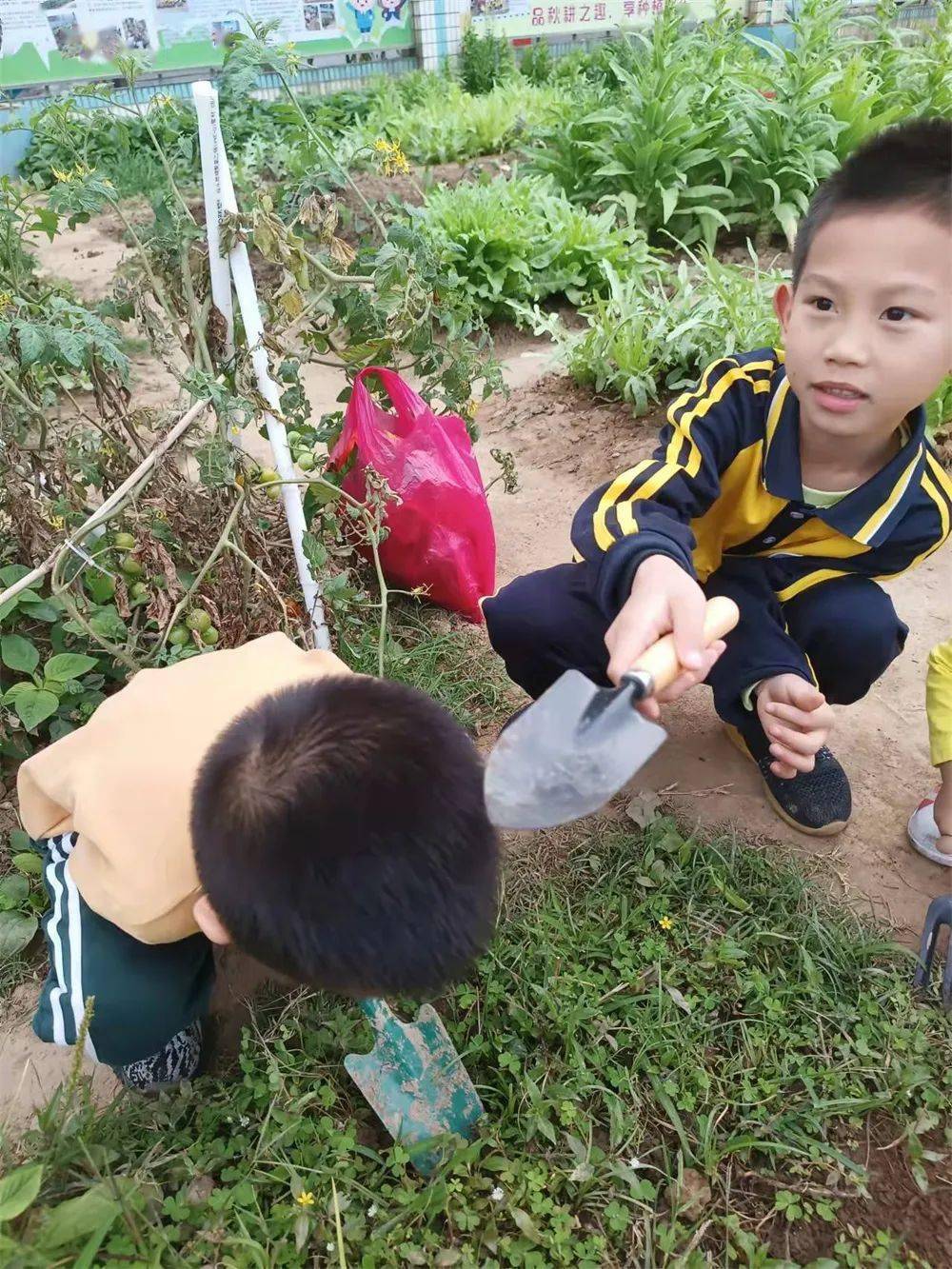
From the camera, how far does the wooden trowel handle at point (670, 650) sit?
1.02m

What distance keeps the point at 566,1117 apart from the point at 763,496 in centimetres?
115

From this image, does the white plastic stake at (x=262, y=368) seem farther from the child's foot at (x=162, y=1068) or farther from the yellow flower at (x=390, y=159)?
the child's foot at (x=162, y=1068)

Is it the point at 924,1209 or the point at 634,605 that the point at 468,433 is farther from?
the point at 924,1209

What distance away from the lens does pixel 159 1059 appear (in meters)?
1.40

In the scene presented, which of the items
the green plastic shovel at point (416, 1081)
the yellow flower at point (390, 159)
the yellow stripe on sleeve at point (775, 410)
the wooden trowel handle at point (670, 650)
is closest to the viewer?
the wooden trowel handle at point (670, 650)

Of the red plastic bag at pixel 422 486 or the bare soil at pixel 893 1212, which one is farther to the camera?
the red plastic bag at pixel 422 486

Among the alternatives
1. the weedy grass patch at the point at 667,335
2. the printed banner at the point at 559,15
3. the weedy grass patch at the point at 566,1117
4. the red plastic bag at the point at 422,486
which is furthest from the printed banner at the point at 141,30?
the weedy grass patch at the point at 566,1117

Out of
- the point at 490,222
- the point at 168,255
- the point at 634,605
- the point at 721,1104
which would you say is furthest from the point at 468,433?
the point at 490,222

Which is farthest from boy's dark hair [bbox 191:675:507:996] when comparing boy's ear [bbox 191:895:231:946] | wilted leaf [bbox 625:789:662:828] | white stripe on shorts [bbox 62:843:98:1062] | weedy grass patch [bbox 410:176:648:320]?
weedy grass patch [bbox 410:176:648:320]

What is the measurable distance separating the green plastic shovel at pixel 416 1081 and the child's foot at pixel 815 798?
90 cm

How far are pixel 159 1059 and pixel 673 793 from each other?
1.12m

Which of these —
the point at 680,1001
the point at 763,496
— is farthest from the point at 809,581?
the point at 680,1001

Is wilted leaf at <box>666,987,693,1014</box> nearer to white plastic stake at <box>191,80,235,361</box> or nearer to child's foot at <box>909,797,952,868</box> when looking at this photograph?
child's foot at <box>909,797,952,868</box>

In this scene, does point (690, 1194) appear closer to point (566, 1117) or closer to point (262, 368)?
point (566, 1117)
